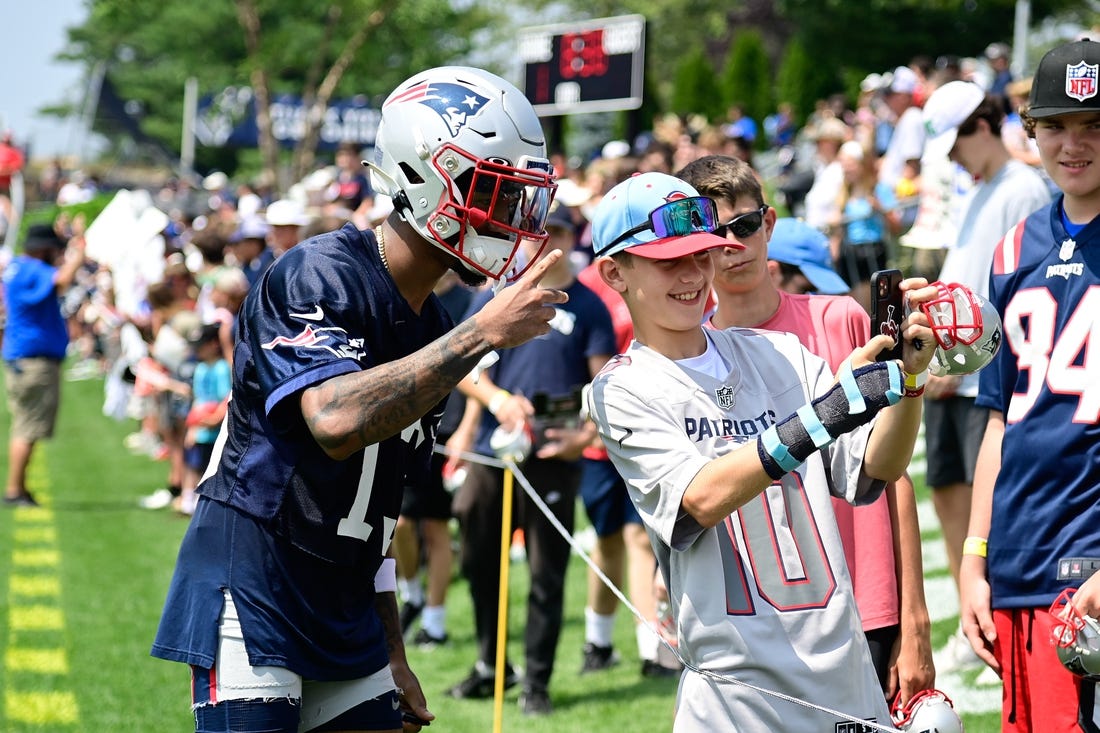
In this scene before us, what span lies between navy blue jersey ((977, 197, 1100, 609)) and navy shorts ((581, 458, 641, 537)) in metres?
4.40

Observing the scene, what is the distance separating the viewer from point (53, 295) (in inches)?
560

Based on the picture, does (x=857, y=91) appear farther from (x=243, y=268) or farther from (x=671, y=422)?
(x=671, y=422)

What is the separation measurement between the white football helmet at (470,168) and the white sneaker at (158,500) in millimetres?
11088

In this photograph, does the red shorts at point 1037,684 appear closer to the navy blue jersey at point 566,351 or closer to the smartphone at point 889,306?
the smartphone at point 889,306

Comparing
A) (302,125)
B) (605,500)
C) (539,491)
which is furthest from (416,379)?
(302,125)

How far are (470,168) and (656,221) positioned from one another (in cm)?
48

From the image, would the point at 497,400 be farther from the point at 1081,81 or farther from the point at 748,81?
the point at 748,81

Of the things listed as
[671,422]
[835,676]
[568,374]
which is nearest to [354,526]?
[671,422]

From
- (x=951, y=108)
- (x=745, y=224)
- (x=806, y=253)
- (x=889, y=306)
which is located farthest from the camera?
(x=951, y=108)

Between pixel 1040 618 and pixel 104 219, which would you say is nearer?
pixel 1040 618

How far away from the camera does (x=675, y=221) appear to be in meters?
3.47

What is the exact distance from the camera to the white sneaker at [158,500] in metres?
13.9

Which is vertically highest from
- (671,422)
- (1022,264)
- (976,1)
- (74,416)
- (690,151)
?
(976,1)

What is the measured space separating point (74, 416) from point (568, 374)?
1545cm
